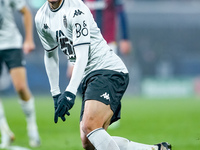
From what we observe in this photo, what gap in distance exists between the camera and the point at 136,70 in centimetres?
2456

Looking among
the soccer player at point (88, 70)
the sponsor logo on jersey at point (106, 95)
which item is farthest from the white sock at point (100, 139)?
the sponsor logo on jersey at point (106, 95)

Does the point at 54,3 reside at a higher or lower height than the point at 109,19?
higher

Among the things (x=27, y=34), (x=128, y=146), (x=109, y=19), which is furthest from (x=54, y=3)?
(x=109, y=19)

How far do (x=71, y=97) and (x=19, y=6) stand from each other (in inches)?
132

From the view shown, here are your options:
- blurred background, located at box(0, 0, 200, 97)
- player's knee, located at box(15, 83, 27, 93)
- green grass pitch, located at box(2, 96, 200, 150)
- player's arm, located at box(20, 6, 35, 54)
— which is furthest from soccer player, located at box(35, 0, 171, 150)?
blurred background, located at box(0, 0, 200, 97)

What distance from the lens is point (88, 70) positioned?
4543mm

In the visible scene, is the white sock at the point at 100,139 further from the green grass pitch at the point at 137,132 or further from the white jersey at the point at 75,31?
the green grass pitch at the point at 137,132

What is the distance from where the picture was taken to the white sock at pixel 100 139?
167 inches

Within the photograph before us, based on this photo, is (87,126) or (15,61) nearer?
(87,126)

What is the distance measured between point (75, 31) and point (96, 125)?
784mm

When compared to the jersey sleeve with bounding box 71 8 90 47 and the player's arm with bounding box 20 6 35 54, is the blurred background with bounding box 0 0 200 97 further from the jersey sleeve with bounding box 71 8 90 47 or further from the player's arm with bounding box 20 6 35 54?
the jersey sleeve with bounding box 71 8 90 47

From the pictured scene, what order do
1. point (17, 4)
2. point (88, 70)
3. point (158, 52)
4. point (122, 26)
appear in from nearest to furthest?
point (88, 70) < point (17, 4) < point (122, 26) < point (158, 52)

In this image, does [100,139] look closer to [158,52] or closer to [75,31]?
[75,31]

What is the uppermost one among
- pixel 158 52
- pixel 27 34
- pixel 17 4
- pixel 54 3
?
pixel 54 3
